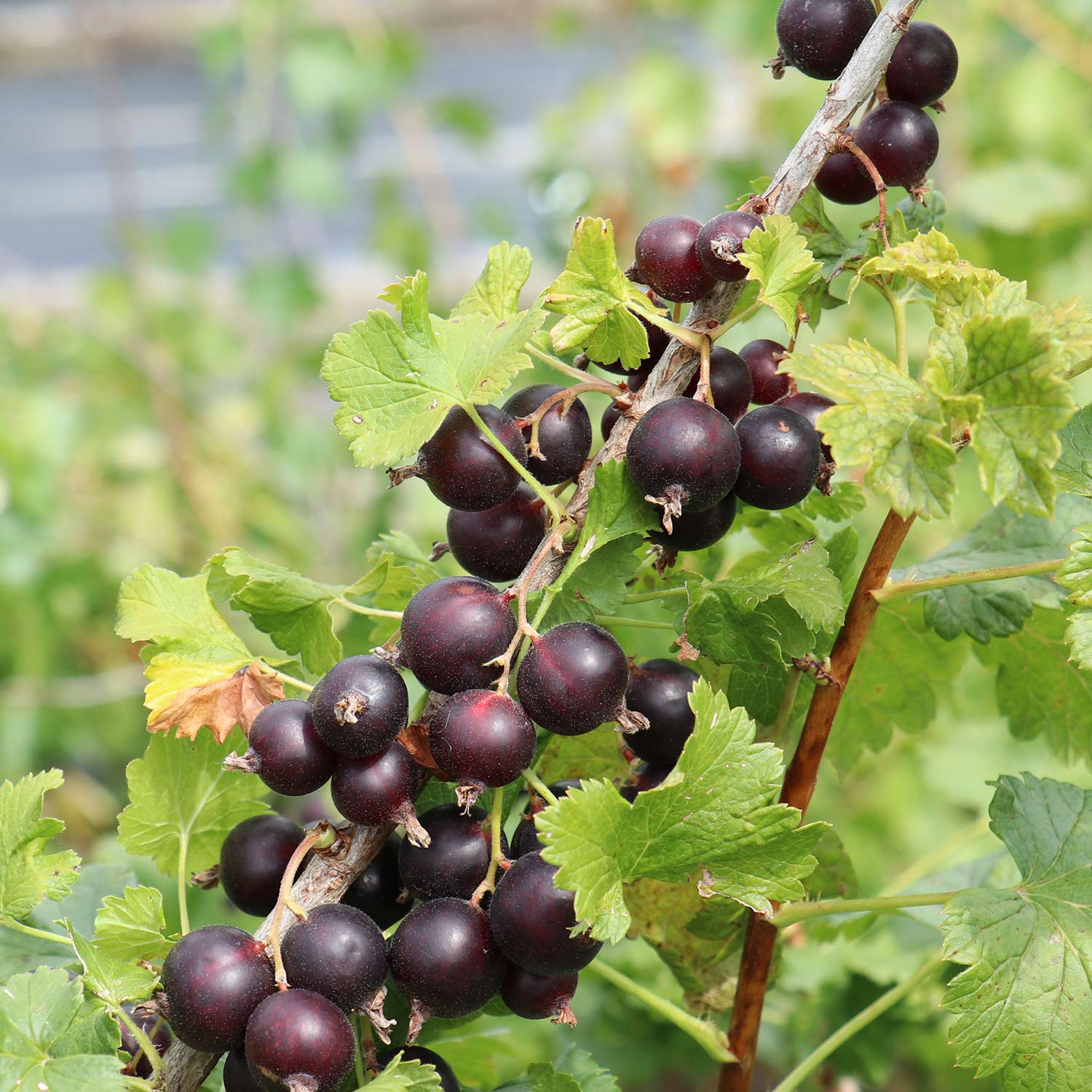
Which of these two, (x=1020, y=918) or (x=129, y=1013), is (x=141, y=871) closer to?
(x=129, y=1013)

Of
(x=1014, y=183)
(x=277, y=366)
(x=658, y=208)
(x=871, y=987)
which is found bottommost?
(x=277, y=366)

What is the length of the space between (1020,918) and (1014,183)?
167 centimetres

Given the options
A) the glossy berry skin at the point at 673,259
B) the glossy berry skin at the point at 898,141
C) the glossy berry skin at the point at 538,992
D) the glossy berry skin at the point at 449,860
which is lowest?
the glossy berry skin at the point at 538,992

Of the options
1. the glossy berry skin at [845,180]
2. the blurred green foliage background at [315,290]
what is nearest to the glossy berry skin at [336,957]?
the glossy berry skin at [845,180]

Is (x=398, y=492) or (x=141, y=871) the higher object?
(x=141, y=871)

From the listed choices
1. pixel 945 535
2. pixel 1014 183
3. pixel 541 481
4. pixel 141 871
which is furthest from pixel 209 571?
pixel 945 535

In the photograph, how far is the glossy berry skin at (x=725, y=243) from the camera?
0.61m

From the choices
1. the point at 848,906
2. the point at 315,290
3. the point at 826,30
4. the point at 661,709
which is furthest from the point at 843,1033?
the point at 315,290

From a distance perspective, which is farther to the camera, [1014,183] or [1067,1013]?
[1014,183]

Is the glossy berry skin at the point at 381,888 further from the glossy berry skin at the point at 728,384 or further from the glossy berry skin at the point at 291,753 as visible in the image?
the glossy berry skin at the point at 728,384

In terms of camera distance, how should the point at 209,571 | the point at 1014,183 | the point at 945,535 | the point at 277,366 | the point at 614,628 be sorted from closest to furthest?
1. the point at 209,571
2. the point at 614,628
3. the point at 1014,183
4. the point at 945,535
5. the point at 277,366

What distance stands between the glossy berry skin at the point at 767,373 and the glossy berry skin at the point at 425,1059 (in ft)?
1.36

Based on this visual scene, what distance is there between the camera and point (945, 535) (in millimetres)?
2469

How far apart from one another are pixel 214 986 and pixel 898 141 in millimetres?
581
